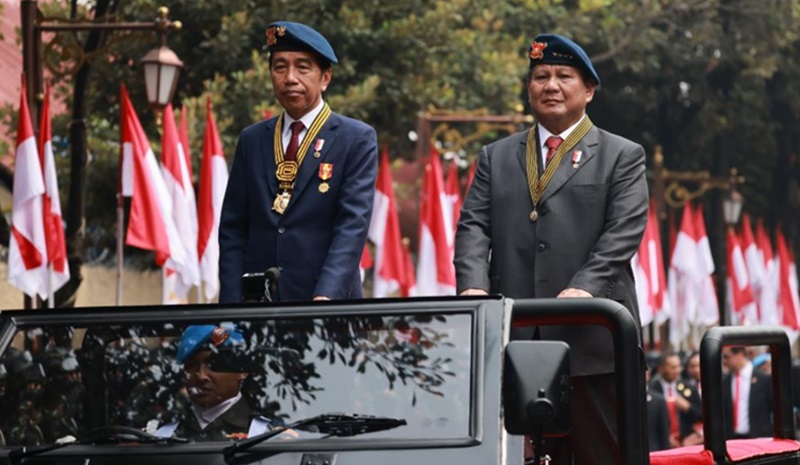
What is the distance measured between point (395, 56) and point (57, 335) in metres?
16.2

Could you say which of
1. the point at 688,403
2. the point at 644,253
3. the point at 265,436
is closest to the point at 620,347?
the point at 265,436

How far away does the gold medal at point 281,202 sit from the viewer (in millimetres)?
6441

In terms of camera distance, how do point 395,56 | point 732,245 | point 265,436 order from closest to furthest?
point 265,436
point 395,56
point 732,245

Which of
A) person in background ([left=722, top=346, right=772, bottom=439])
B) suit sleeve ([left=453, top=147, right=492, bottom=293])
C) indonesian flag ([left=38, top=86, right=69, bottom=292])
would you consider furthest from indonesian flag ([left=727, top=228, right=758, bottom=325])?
suit sleeve ([left=453, top=147, right=492, bottom=293])

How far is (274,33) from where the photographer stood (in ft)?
21.0

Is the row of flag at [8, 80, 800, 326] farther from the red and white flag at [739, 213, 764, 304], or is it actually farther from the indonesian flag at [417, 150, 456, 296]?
the red and white flag at [739, 213, 764, 304]

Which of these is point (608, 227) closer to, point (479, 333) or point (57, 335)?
point (479, 333)

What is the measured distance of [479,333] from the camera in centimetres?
468

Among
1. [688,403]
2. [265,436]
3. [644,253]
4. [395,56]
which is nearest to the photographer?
[265,436]

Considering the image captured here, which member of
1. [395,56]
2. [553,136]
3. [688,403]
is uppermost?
[395,56]

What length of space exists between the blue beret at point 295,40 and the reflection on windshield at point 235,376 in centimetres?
170

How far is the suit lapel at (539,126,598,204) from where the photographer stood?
6.38 meters

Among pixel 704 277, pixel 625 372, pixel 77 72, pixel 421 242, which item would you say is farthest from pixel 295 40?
pixel 704 277

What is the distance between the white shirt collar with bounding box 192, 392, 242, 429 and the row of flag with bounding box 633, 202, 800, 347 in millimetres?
20342
